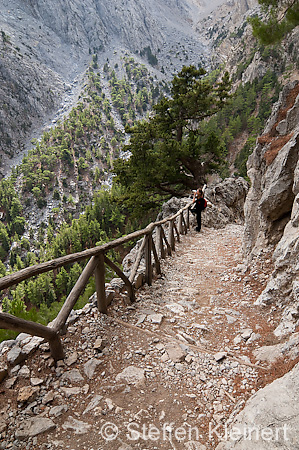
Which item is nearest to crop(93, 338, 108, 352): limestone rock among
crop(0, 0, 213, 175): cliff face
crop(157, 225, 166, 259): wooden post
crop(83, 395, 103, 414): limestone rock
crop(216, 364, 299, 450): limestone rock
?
crop(83, 395, 103, 414): limestone rock

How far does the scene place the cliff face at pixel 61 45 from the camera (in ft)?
356

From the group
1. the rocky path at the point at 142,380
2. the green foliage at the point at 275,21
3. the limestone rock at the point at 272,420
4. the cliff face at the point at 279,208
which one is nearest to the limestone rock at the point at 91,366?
the rocky path at the point at 142,380

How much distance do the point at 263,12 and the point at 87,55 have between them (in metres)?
167

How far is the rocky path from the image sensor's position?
94.3 inches

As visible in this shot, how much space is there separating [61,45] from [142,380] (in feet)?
579

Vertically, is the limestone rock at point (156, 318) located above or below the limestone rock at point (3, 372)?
below

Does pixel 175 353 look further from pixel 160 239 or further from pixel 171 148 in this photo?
pixel 171 148

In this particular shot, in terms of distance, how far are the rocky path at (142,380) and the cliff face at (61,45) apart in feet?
393

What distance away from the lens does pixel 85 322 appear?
13.1 ft

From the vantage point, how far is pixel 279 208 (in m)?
5.65

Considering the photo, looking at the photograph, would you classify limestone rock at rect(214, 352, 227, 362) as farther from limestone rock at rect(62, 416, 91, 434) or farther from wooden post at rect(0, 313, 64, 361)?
wooden post at rect(0, 313, 64, 361)

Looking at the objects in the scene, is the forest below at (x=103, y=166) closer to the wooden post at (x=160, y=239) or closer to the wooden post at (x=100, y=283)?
the wooden post at (x=100, y=283)

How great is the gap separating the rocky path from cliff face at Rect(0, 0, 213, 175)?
393 ft

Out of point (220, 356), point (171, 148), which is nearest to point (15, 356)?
point (220, 356)
